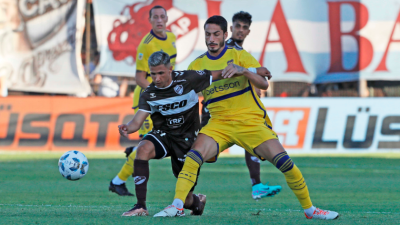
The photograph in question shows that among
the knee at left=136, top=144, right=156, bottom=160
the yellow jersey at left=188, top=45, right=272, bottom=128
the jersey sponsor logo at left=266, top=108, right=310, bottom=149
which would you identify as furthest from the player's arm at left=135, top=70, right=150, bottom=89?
the jersey sponsor logo at left=266, top=108, right=310, bottom=149

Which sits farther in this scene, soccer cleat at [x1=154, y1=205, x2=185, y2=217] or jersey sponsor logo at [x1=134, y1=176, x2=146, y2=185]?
jersey sponsor logo at [x1=134, y1=176, x2=146, y2=185]

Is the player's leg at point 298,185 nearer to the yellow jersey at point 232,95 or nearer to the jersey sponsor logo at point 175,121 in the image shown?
the yellow jersey at point 232,95

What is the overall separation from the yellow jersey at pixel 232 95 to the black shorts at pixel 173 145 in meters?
0.43

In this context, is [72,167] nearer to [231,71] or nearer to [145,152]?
[145,152]

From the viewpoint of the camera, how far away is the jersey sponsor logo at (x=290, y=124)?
50.2 ft

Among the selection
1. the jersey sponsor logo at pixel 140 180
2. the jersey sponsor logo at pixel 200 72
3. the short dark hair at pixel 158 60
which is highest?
the short dark hair at pixel 158 60

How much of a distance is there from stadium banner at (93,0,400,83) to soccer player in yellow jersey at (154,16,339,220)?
41.0 feet

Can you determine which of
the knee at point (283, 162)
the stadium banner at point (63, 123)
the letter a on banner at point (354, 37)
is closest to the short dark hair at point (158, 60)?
the knee at point (283, 162)

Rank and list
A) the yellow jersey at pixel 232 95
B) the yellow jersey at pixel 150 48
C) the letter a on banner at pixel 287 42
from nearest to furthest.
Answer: the yellow jersey at pixel 232 95
the yellow jersey at pixel 150 48
the letter a on banner at pixel 287 42

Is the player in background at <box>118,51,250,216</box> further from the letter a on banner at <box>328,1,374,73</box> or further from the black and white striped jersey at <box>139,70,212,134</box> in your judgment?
the letter a on banner at <box>328,1,374,73</box>

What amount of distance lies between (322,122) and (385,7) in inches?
232

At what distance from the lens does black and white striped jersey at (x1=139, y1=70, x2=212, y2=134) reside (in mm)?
5574

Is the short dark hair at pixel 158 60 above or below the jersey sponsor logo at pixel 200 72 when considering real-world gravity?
above

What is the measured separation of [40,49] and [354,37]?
10.2 metres
